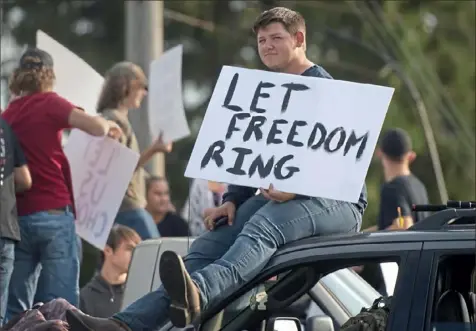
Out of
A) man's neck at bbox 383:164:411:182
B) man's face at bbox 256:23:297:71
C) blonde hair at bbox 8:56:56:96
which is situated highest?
man's face at bbox 256:23:297:71

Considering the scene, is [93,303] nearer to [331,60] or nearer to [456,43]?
[456,43]

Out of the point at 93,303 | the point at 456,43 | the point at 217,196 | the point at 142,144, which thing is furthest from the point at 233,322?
the point at 456,43

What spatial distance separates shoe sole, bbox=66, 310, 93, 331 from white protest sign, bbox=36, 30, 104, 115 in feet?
15.1

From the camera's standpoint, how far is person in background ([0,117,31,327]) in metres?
7.73

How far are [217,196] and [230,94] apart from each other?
17.0 ft

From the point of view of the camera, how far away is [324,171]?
20.4ft

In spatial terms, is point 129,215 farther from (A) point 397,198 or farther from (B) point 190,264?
(B) point 190,264

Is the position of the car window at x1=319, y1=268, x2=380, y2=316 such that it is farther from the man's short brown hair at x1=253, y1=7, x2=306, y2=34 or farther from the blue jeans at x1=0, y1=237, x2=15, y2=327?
the blue jeans at x1=0, y1=237, x2=15, y2=327

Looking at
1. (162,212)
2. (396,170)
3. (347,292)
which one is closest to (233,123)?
(347,292)

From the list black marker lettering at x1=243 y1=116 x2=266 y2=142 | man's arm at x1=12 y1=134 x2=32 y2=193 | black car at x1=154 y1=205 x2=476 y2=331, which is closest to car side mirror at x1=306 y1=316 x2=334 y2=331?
black car at x1=154 y1=205 x2=476 y2=331

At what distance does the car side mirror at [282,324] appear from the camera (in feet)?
19.4

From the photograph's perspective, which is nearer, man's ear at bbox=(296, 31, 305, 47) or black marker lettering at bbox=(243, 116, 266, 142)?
black marker lettering at bbox=(243, 116, 266, 142)

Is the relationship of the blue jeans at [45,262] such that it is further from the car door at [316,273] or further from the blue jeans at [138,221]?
the car door at [316,273]

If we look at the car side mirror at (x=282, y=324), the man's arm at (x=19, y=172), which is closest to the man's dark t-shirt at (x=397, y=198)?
A: the man's arm at (x=19, y=172)
